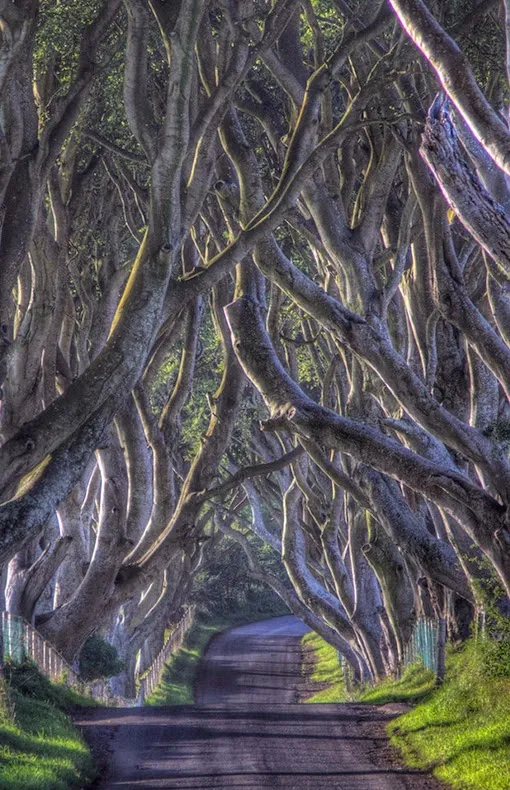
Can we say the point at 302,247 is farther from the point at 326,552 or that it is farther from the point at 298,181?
the point at 298,181

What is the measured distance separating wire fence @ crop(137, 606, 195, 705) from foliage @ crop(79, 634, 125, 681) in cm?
566

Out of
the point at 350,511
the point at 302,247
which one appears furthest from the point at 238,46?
the point at 350,511

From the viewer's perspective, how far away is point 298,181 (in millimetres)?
13531

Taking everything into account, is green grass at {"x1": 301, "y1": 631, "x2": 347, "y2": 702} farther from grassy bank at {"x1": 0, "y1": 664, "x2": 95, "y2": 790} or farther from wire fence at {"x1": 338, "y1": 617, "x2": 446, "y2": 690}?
grassy bank at {"x1": 0, "y1": 664, "x2": 95, "y2": 790}

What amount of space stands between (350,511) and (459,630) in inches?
268

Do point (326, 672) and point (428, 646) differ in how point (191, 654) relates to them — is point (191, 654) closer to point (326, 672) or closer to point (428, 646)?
point (326, 672)

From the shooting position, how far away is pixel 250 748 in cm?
1341

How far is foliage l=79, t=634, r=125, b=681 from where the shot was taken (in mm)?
22328

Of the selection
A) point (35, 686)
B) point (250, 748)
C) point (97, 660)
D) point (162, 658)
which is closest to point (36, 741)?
point (250, 748)

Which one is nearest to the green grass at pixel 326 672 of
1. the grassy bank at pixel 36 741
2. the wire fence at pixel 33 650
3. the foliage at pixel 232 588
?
the wire fence at pixel 33 650

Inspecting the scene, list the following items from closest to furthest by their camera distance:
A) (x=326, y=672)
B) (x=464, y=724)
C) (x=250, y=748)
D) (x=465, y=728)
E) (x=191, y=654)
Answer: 1. (x=465, y=728)
2. (x=464, y=724)
3. (x=250, y=748)
4. (x=326, y=672)
5. (x=191, y=654)

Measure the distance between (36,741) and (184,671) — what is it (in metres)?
27.5

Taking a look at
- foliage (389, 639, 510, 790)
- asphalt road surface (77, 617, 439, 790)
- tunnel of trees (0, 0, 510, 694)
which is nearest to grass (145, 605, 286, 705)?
tunnel of trees (0, 0, 510, 694)

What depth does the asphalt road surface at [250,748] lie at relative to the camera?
11.4 metres
